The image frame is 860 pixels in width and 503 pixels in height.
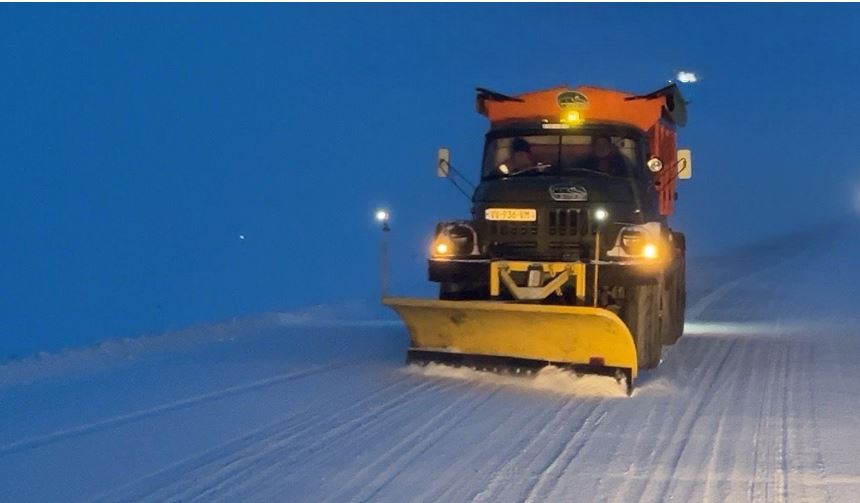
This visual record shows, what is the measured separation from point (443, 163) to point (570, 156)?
1.64m

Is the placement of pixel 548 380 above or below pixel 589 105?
below

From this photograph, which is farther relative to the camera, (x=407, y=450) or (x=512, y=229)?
(x=512, y=229)

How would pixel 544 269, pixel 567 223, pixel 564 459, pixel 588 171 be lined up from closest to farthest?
pixel 564 459, pixel 544 269, pixel 567 223, pixel 588 171

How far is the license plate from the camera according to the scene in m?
10.1

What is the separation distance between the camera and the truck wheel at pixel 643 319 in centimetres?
955

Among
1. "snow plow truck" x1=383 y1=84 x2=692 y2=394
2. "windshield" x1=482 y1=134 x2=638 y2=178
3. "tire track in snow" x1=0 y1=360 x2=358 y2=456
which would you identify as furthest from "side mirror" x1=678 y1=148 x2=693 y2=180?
"tire track in snow" x1=0 y1=360 x2=358 y2=456

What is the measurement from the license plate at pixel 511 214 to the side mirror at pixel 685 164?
303 centimetres

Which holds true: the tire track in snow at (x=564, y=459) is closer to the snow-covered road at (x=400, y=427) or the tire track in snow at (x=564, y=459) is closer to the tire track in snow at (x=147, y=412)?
the snow-covered road at (x=400, y=427)

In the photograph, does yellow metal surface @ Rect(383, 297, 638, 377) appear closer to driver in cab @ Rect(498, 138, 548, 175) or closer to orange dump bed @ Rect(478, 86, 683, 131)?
driver in cab @ Rect(498, 138, 548, 175)

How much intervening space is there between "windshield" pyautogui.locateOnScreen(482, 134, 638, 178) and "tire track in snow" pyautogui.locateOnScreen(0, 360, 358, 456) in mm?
3071

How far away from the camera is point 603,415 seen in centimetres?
791

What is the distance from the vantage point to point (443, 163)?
1155 cm

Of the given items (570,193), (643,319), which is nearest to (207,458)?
(643,319)

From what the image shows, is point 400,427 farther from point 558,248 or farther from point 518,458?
point 558,248
